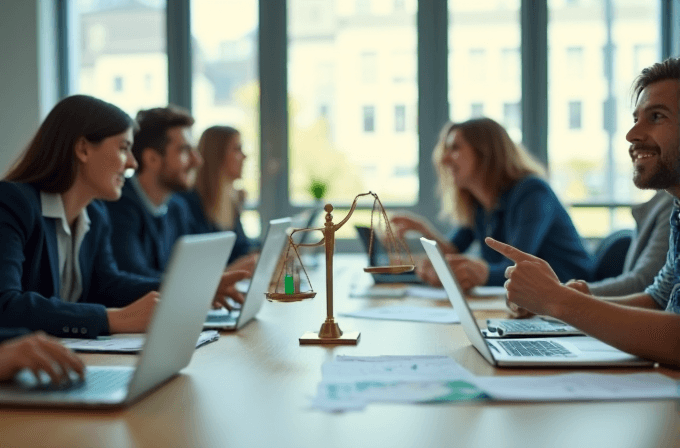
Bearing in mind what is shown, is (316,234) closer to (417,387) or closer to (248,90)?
(248,90)

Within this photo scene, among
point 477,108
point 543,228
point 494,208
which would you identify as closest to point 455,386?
point 543,228

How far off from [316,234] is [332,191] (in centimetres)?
59

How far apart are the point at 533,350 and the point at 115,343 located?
844 mm

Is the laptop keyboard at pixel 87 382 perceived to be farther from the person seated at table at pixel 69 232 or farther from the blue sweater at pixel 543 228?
the blue sweater at pixel 543 228

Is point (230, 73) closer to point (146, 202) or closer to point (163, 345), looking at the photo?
point (146, 202)

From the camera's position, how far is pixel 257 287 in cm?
192

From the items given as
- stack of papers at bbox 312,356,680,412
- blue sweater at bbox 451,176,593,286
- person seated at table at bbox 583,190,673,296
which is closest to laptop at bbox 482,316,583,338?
stack of papers at bbox 312,356,680,412

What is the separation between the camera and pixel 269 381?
1.22 meters

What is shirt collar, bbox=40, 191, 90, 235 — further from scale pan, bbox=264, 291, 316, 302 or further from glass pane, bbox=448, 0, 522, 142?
glass pane, bbox=448, 0, 522, 142

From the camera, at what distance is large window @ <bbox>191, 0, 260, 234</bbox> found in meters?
4.75

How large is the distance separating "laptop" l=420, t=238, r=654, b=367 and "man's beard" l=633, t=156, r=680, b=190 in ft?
1.37

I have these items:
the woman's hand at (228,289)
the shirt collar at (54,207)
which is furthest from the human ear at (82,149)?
the woman's hand at (228,289)

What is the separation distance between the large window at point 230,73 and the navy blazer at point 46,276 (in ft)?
8.09

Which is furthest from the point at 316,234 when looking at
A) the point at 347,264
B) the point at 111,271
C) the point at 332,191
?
the point at 111,271
